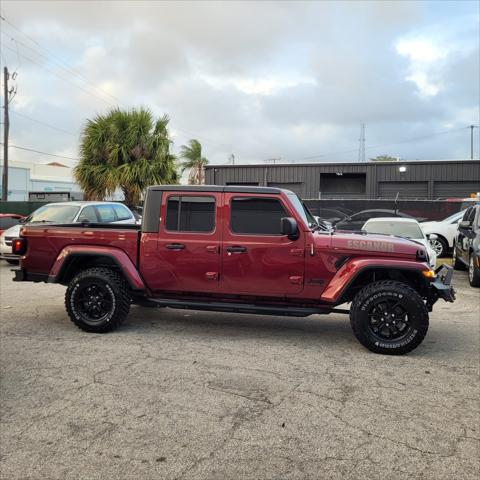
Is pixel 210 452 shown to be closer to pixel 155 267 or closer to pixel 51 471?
pixel 51 471

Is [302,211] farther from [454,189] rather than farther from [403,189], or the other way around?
[454,189]

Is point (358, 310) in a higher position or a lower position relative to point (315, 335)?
higher

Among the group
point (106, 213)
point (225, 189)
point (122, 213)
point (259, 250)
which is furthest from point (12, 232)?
point (259, 250)

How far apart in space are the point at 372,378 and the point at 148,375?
2.06m

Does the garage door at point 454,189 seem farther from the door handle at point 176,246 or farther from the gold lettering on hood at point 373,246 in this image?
the door handle at point 176,246

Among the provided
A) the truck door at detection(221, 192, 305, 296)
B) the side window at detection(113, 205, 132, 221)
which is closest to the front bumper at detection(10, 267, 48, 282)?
the truck door at detection(221, 192, 305, 296)

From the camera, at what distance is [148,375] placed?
14.7 feet

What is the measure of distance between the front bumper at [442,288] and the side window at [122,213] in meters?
9.13

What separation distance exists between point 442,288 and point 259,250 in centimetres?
204

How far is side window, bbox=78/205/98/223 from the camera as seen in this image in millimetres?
11430

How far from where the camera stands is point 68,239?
6117mm

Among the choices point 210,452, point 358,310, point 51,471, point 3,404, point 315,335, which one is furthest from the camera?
point 315,335

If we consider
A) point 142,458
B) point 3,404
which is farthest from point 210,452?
point 3,404

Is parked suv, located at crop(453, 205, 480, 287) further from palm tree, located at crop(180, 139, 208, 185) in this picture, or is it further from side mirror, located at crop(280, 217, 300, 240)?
palm tree, located at crop(180, 139, 208, 185)
